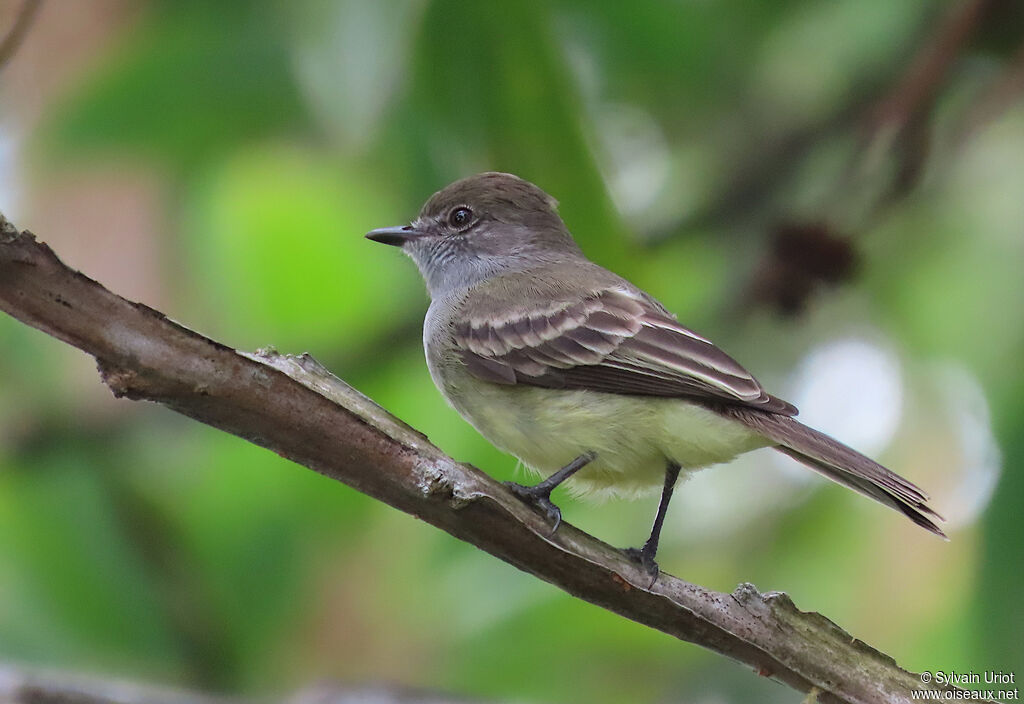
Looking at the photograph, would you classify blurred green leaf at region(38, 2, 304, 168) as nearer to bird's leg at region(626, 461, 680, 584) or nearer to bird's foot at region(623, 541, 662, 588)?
bird's leg at region(626, 461, 680, 584)

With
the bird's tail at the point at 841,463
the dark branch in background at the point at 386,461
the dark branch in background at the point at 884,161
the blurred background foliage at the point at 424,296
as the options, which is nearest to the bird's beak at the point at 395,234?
the blurred background foliage at the point at 424,296

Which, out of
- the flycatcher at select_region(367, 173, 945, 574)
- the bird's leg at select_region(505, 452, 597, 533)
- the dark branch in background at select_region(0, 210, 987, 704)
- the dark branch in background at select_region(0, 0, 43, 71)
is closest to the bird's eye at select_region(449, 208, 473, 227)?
the flycatcher at select_region(367, 173, 945, 574)

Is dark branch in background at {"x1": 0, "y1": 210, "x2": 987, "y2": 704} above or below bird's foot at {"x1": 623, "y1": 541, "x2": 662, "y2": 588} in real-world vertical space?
below

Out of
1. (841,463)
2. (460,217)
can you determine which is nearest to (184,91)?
(460,217)

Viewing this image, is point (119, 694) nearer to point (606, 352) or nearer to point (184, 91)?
point (606, 352)

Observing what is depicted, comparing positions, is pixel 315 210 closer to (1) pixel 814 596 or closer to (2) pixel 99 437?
(2) pixel 99 437

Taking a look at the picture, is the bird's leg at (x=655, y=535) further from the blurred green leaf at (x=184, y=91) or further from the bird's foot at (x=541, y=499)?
the blurred green leaf at (x=184, y=91)

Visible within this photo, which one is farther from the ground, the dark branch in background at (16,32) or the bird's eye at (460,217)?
the bird's eye at (460,217)
